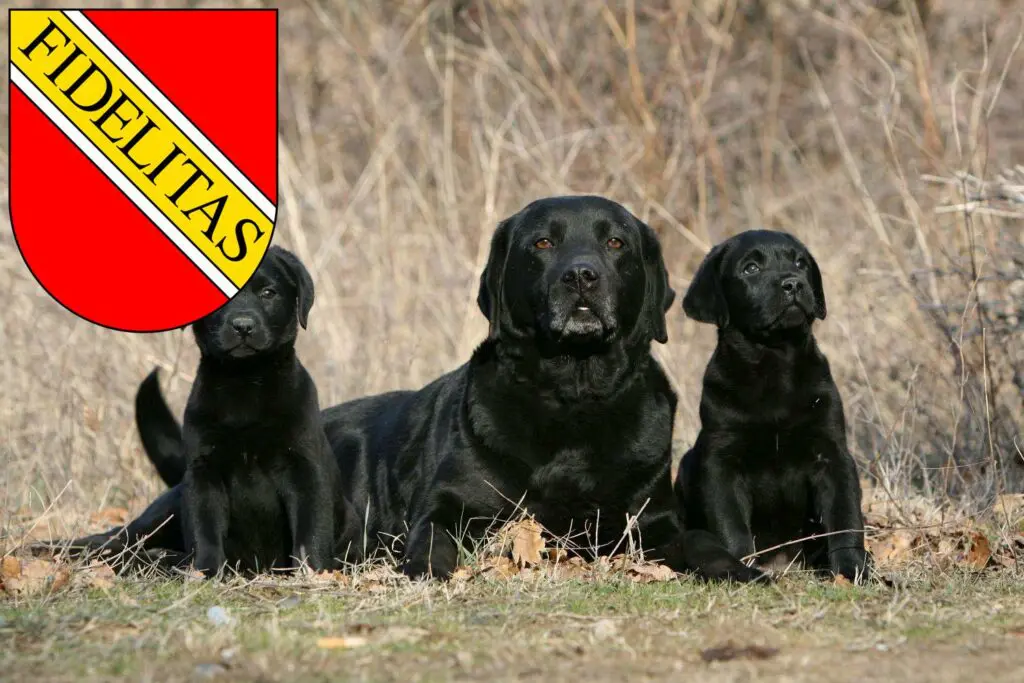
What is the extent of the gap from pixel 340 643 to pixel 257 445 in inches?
66.1

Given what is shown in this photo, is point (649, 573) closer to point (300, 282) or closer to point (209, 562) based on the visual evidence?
point (209, 562)

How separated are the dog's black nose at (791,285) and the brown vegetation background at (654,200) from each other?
1.12 m

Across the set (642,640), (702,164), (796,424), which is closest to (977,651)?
(642,640)

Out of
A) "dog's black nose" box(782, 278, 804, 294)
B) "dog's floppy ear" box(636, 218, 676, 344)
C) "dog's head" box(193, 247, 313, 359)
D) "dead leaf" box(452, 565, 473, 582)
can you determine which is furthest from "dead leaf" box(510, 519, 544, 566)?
"dog's black nose" box(782, 278, 804, 294)

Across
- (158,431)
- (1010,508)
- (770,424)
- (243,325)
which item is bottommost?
(1010,508)

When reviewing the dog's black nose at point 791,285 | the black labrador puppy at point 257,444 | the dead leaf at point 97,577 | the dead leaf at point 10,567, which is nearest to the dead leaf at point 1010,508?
the dog's black nose at point 791,285

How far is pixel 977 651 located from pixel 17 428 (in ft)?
18.3

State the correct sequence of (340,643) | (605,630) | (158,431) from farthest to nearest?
(158,431), (605,630), (340,643)

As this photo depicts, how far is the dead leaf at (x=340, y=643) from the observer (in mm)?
3377

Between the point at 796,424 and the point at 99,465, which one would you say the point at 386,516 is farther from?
the point at 99,465

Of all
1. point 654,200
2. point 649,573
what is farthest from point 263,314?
point 654,200

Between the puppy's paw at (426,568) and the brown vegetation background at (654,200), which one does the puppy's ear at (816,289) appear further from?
the puppy's paw at (426,568)

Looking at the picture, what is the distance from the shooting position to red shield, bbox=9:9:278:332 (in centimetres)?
655

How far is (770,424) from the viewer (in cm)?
490
